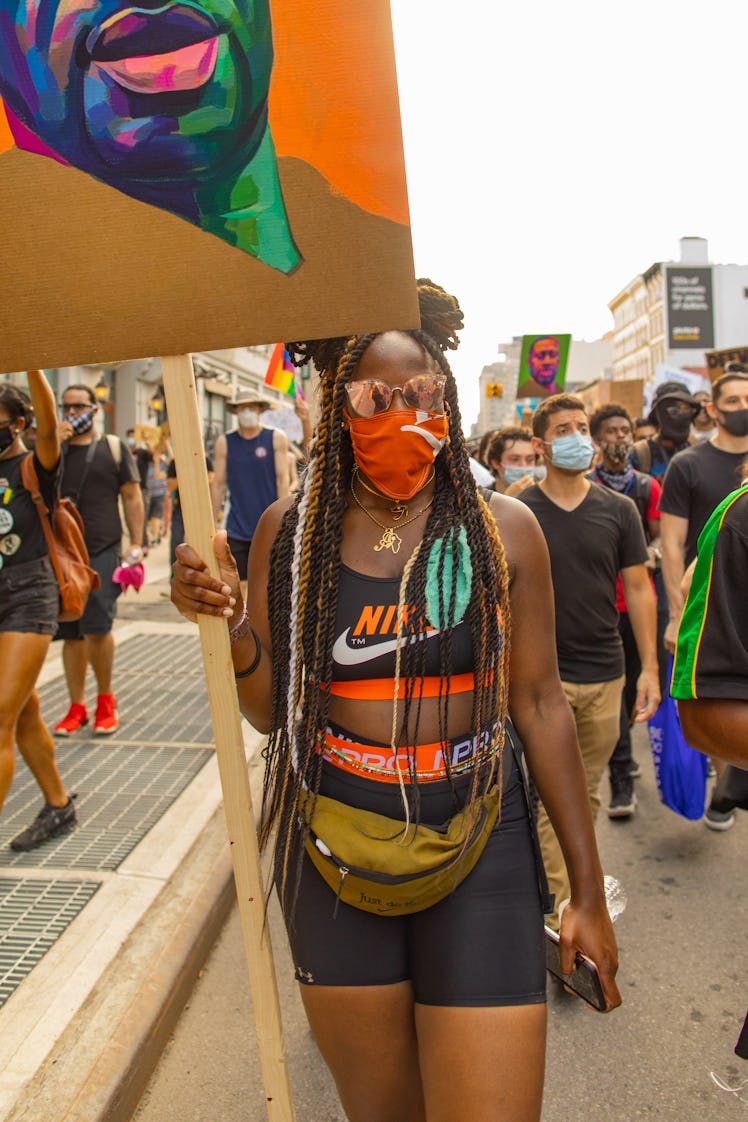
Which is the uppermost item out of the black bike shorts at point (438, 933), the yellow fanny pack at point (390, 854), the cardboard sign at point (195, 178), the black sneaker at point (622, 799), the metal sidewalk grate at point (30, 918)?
the cardboard sign at point (195, 178)

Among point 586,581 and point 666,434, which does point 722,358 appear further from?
point 586,581

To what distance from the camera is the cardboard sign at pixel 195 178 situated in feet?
5.89

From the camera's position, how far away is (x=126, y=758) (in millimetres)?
5781

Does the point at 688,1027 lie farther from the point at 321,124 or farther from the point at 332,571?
the point at 321,124

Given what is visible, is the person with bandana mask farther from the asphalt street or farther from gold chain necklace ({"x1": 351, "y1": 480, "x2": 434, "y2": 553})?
gold chain necklace ({"x1": 351, "y1": 480, "x2": 434, "y2": 553})

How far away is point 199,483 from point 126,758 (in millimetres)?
4216

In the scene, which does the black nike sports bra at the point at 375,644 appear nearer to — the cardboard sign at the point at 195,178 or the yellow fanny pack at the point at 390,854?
the yellow fanny pack at the point at 390,854

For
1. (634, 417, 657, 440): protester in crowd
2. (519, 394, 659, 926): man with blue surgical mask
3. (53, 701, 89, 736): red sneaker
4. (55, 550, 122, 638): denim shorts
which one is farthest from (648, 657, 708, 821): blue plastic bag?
(634, 417, 657, 440): protester in crowd

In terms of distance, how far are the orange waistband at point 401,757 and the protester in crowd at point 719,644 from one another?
46 centimetres

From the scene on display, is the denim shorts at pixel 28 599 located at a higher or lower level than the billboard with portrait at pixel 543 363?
lower

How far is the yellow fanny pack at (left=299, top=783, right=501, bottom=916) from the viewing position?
1.91 metres

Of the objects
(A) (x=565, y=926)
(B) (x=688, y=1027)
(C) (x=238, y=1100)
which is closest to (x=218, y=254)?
(A) (x=565, y=926)

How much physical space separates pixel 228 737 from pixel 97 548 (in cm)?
466

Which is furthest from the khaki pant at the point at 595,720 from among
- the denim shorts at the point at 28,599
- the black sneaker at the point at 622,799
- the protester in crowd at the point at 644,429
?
the protester in crowd at the point at 644,429
